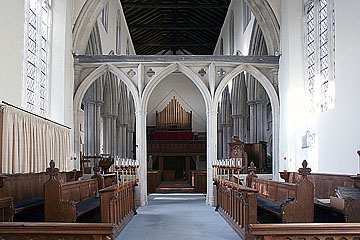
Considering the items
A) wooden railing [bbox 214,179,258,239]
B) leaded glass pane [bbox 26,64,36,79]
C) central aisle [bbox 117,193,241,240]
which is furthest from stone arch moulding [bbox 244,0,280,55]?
leaded glass pane [bbox 26,64,36,79]

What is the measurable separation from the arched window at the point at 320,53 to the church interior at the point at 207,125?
0.05 m

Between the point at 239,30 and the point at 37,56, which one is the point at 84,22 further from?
the point at 239,30

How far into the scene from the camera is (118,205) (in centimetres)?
770

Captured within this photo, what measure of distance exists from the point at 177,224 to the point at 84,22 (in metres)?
6.96

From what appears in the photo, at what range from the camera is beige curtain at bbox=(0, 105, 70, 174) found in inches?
298

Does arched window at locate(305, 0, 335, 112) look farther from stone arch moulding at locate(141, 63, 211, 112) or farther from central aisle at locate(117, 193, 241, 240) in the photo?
central aisle at locate(117, 193, 241, 240)

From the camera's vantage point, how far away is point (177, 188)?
55.2 ft

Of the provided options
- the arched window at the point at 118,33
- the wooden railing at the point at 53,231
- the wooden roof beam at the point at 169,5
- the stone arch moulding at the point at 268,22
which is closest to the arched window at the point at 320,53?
the stone arch moulding at the point at 268,22

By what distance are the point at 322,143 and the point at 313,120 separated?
0.83 m

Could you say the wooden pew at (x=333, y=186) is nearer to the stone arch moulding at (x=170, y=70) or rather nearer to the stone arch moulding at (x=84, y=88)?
the stone arch moulding at (x=170, y=70)

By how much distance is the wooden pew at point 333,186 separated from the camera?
5.58 metres

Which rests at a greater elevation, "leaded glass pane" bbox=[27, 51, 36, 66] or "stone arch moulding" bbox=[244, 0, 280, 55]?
"stone arch moulding" bbox=[244, 0, 280, 55]

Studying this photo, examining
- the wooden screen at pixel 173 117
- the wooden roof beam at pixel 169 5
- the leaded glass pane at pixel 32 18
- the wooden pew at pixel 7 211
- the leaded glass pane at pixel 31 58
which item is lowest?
the wooden pew at pixel 7 211

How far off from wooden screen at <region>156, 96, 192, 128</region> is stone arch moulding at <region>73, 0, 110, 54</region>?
1271 centimetres
